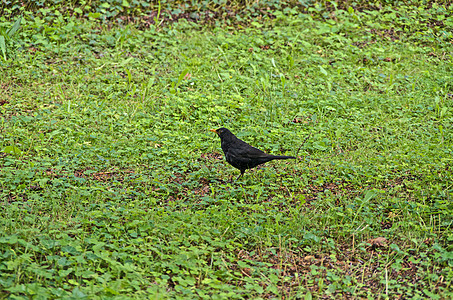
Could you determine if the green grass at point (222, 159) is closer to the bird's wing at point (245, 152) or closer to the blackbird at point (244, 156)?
the blackbird at point (244, 156)

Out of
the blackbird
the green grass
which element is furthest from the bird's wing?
the green grass

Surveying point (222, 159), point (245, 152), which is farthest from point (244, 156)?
point (222, 159)

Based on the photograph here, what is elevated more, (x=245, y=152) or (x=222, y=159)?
(x=245, y=152)

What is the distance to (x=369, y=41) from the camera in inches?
380

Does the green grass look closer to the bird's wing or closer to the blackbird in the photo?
the blackbird

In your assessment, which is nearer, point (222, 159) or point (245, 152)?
point (245, 152)

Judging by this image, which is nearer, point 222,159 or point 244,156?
point 244,156

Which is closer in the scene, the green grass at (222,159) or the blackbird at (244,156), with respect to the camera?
the green grass at (222,159)

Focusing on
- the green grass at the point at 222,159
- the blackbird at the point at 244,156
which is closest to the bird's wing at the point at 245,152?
the blackbird at the point at 244,156

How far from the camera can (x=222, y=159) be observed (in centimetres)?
662

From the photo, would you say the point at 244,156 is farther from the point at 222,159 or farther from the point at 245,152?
the point at 222,159

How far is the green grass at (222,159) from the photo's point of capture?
4.11 meters

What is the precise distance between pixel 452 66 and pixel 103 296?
7.75 metres

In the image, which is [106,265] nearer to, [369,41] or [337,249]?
[337,249]
